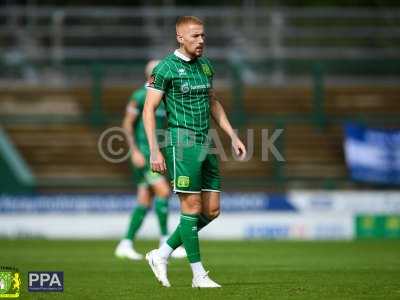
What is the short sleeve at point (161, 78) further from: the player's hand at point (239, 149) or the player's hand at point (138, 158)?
the player's hand at point (138, 158)

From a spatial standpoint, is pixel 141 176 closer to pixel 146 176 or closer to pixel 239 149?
pixel 146 176

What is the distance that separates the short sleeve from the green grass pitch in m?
1.88

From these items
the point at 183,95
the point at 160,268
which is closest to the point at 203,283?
the point at 160,268

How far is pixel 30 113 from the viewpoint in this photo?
2356 centimetres

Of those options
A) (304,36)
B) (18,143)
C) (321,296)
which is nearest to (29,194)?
(18,143)

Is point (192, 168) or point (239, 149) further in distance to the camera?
point (239, 149)

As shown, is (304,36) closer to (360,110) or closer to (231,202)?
(360,110)

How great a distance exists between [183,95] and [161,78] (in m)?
0.26

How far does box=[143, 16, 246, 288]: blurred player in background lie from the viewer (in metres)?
10.2

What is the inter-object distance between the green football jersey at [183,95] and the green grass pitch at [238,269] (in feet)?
4.79

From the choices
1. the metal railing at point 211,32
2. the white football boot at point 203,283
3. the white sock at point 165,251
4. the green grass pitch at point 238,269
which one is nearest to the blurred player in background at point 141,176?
the green grass pitch at point 238,269

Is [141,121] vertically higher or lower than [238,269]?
higher

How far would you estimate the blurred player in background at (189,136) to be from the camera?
1022 cm

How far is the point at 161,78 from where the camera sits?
10.3m
